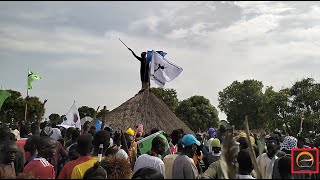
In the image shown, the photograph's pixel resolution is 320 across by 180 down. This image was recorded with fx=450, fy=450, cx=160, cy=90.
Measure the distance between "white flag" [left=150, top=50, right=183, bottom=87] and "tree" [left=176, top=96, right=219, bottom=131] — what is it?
45.5m

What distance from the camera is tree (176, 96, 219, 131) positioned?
206 feet

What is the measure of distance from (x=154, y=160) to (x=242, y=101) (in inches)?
2634

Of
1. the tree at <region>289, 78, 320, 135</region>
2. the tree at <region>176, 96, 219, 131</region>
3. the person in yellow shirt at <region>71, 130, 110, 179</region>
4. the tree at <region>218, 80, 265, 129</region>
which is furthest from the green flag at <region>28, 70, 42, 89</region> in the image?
the tree at <region>218, 80, 265, 129</region>

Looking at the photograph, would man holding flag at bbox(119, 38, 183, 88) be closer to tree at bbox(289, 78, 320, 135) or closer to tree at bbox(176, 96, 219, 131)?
tree at bbox(289, 78, 320, 135)

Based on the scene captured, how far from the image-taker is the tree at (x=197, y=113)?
62.8m

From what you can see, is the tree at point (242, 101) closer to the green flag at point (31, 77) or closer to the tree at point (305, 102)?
Result: the tree at point (305, 102)

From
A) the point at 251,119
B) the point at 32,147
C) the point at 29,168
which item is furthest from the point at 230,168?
the point at 251,119

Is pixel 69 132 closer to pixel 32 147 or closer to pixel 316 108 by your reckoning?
pixel 32 147

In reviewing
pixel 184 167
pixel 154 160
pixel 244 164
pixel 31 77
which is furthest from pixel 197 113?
pixel 244 164

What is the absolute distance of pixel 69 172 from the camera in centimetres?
563

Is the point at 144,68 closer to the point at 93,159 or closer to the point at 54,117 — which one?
the point at 54,117

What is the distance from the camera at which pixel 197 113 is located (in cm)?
6372

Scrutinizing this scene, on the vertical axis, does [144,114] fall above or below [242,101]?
below

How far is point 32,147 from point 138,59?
11.1 meters
